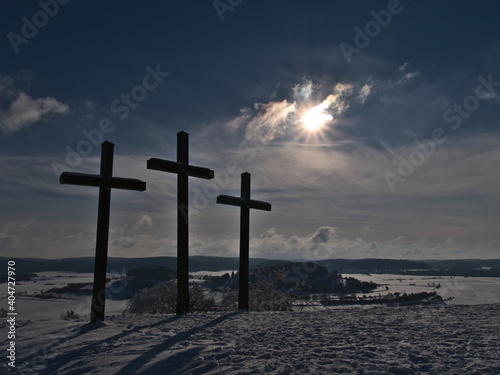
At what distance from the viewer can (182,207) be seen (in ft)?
33.7

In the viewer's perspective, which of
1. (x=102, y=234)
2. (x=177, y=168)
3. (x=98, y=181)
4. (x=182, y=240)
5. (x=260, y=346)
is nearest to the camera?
(x=260, y=346)

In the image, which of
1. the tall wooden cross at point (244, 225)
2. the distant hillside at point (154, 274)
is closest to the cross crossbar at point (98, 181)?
the tall wooden cross at point (244, 225)

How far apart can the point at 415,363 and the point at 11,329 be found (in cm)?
701

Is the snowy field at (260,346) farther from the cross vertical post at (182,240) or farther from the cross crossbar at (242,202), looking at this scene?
the cross crossbar at (242,202)

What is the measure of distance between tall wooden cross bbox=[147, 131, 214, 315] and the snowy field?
4.85 feet

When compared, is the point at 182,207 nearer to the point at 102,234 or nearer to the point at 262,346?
the point at 102,234

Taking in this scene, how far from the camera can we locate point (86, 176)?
882 cm

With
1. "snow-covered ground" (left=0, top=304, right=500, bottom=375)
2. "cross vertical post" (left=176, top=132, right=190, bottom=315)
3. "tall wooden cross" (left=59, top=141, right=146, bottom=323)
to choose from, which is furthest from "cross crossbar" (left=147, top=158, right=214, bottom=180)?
"snow-covered ground" (left=0, top=304, right=500, bottom=375)

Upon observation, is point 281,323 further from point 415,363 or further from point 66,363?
point 66,363

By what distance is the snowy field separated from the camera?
4.73 meters

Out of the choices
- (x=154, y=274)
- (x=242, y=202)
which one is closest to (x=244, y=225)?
(x=242, y=202)

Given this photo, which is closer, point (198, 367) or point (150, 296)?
point (198, 367)

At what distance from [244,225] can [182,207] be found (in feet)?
8.94

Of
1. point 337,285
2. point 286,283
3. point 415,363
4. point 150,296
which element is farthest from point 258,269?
point 337,285
